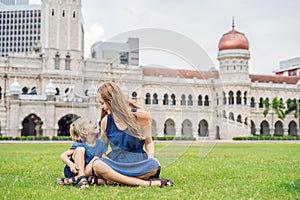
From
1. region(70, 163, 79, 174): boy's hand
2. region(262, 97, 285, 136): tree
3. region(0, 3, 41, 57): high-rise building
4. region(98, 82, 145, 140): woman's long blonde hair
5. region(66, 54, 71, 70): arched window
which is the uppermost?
region(0, 3, 41, 57): high-rise building

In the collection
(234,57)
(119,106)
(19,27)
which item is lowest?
(119,106)

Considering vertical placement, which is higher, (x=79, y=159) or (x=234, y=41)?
(x=234, y=41)

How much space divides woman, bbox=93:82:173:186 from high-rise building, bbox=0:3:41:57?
92517mm

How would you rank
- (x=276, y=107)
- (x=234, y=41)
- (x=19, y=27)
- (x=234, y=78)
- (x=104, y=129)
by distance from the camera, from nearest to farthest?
(x=104, y=129) < (x=234, y=41) < (x=234, y=78) < (x=276, y=107) < (x=19, y=27)

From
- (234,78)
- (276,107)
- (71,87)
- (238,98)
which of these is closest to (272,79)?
(276,107)

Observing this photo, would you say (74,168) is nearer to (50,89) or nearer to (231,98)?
(50,89)

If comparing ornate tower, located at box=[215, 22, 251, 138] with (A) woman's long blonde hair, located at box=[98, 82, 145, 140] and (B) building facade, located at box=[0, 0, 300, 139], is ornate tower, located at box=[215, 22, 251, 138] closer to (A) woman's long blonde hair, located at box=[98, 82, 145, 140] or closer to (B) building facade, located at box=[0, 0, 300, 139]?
(B) building facade, located at box=[0, 0, 300, 139]

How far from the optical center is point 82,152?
21.1 feet

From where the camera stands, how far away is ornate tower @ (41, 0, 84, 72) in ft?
151

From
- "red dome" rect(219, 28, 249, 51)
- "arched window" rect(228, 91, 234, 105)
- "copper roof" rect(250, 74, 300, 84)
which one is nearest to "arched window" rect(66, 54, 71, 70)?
"red dome" rect(219, 28, 249, 51)

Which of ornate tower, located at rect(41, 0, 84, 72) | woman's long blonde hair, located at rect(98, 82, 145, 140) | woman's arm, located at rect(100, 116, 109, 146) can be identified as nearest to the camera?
woman's long blonde hair, located at rect(98, 82, 145, 140)

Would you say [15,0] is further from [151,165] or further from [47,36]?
[151,165]

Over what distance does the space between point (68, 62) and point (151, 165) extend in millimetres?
41895

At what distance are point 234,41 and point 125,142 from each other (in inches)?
1858
